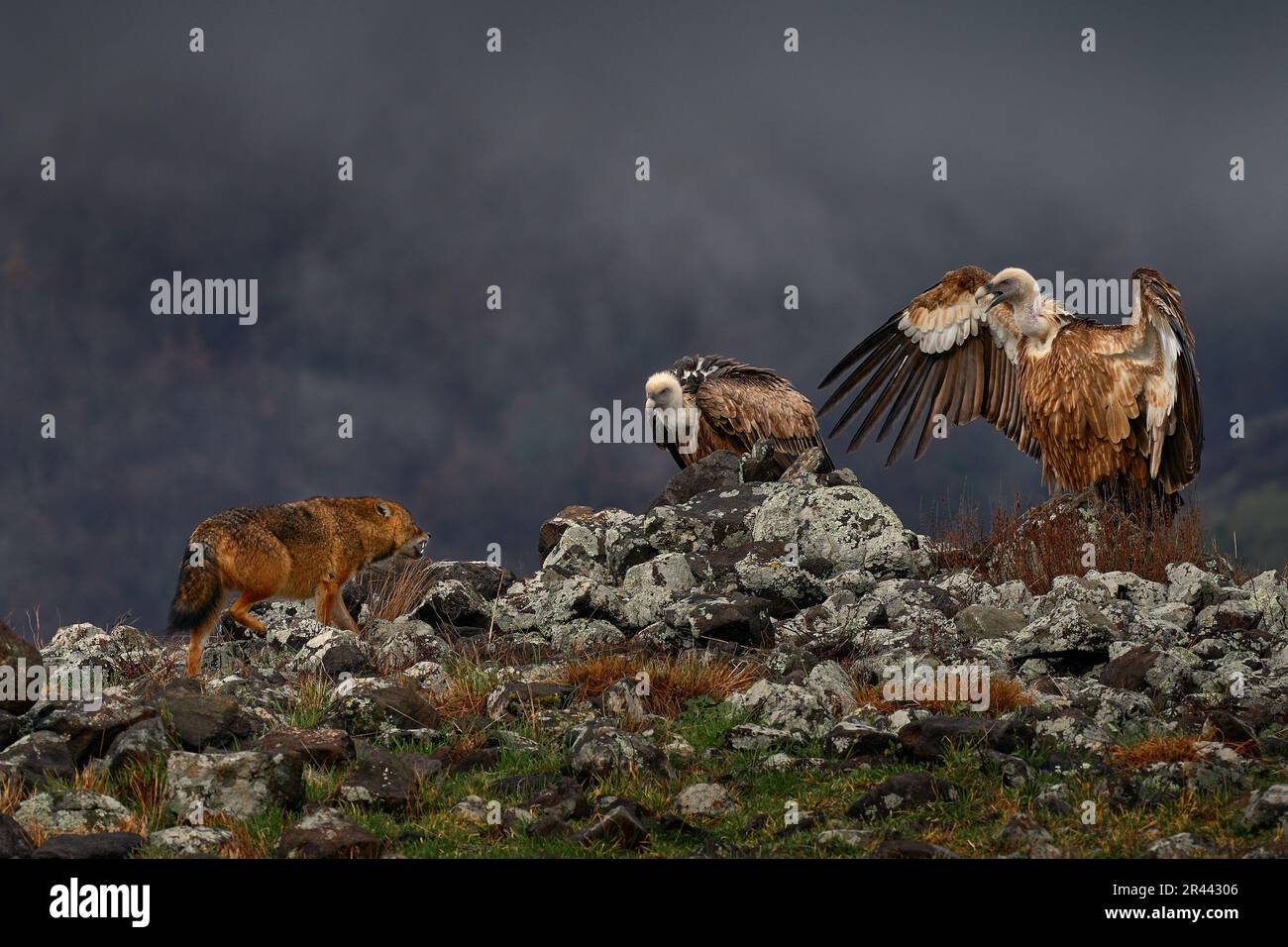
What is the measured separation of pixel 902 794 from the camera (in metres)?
6.97

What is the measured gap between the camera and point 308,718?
8.96m

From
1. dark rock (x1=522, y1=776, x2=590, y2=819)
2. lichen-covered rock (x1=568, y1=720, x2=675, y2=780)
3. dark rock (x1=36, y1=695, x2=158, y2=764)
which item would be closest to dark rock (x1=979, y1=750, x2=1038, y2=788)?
lichen-covered rock (x1=568, y1=720, x2=675, y2=780)

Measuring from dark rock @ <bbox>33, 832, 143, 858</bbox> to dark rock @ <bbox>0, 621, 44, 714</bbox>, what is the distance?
8.24ft

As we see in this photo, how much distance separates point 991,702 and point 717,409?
38.6 feet

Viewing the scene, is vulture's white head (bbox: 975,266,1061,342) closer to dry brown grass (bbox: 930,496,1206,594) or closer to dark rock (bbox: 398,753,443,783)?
dry brown grass (bbox: 930,496,1206,594)

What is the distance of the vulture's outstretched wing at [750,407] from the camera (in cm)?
2039

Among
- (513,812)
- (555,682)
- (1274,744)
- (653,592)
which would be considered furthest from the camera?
(653,592)

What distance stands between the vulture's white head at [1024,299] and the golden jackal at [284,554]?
7.09 metres

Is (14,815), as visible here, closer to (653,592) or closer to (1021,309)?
(653,592)

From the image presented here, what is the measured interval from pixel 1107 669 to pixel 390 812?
5.31 m

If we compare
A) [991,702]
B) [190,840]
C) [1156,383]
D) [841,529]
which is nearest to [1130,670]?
[991,702]

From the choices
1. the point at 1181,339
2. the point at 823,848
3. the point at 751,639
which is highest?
the point at 1181,339

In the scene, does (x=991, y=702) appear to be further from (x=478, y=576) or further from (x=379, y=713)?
(x=478, y=576)
